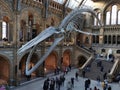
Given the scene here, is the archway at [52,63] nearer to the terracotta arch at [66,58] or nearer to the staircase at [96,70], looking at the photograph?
the terracotta arch at [66,58]

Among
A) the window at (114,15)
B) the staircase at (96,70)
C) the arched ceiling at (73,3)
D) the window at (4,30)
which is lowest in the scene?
the staircase at (96,70)

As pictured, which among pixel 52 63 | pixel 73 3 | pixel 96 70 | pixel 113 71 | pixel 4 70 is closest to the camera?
pixel 4 70

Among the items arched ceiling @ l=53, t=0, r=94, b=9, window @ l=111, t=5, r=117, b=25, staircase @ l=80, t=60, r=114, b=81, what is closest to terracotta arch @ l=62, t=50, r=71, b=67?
staircase @ l=80, t=60, r=114, b=81

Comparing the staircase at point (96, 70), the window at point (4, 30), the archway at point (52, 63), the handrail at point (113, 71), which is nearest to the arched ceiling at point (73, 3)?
the archway at point (52, 63)

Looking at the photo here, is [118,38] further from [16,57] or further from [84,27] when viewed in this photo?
[16,57]

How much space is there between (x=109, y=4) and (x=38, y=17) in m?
15.9

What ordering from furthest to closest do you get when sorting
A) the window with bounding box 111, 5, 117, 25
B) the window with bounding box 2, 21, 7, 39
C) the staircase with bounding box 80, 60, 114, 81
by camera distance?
the window with bounding box 111, 5, 117, 25 → the staircase with bounding box 80, 60, 114, 81 → the window with bounding box 2, 21, 7, 39

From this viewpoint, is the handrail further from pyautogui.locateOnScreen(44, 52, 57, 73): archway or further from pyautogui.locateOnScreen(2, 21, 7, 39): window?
pyautogui.locateOnScreen(2, 21, 7, 39): window

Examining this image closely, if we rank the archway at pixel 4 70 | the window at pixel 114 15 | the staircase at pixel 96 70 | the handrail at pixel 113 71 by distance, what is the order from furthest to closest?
the window at pixel 114 15
the staircase at pixel 96 70
the handrail at pixel 113 71
the archway at pixel 4 70

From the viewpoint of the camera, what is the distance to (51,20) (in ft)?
109

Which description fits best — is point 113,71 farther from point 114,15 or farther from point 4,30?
point 4,30

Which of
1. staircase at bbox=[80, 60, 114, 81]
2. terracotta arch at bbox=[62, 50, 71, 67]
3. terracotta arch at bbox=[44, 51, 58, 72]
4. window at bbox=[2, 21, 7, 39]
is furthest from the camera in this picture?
terracotta arch at bbox=[62, 50, 71, 67]

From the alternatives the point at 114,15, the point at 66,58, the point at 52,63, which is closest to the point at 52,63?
the point at 52,63

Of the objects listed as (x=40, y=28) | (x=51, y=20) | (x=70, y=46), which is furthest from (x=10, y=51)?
(x=70, y=46)
